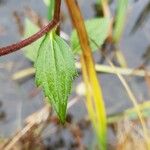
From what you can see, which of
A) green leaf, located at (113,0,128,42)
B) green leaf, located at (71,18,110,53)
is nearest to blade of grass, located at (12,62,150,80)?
green leaf, located at (113,0,128,42)

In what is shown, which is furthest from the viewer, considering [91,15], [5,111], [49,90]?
[91,15]

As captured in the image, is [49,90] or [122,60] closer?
[49,90]

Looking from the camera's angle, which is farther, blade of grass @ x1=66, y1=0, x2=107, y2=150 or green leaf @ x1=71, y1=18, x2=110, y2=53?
green leaf @ x1=71, y1=18, x2=110, y2=53

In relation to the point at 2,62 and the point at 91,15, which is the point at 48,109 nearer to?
the point at 2,62

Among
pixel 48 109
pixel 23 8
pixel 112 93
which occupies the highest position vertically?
pixel 23 8

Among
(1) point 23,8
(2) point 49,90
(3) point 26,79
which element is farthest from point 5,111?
(2) point 49,90

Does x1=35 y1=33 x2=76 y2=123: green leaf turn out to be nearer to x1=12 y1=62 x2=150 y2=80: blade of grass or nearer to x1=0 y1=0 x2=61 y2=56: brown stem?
x1=0 y1=0 x2=61 y2=56: brown stem
